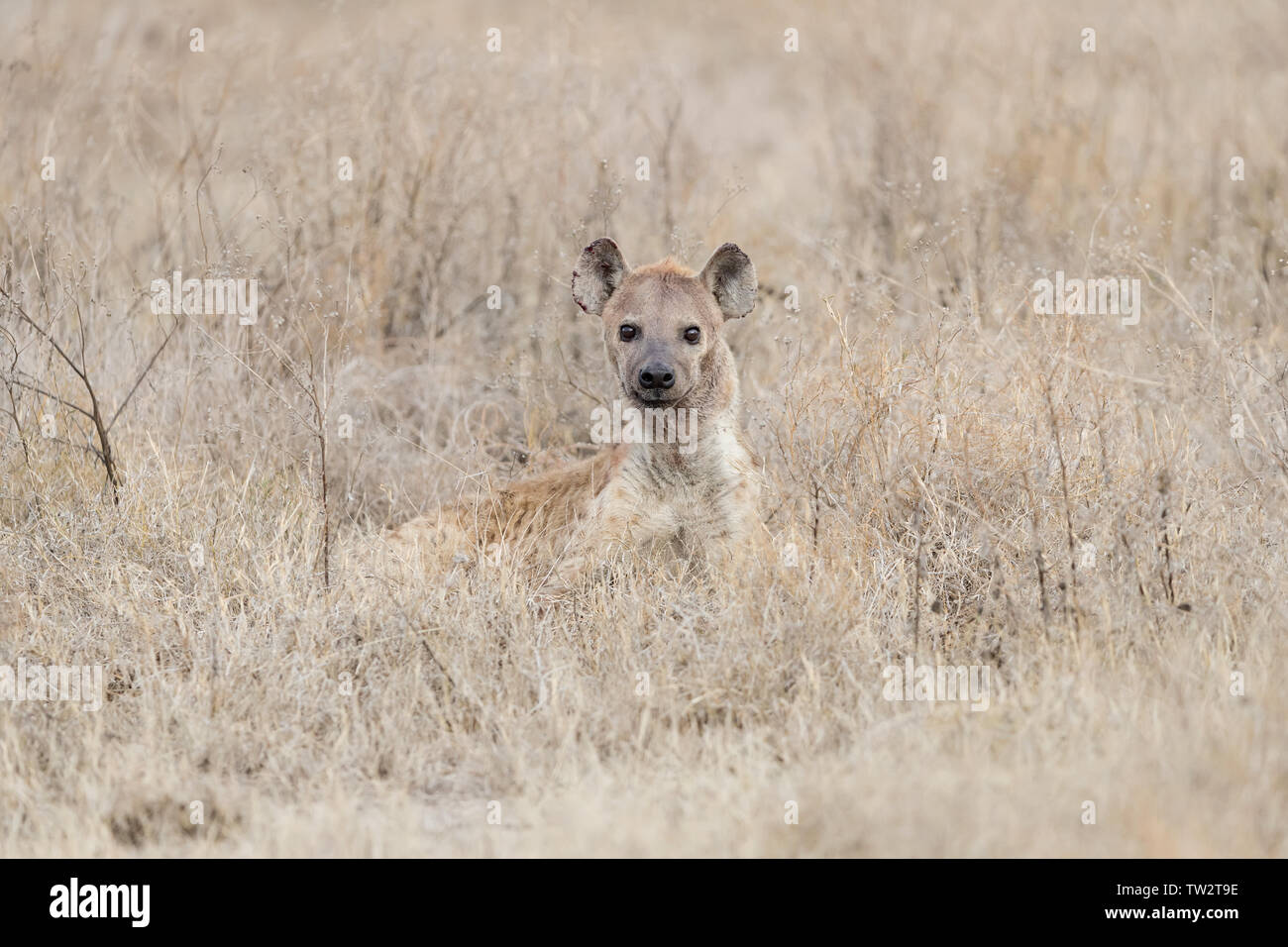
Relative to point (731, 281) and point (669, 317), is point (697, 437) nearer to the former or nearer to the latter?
point (669, 317)

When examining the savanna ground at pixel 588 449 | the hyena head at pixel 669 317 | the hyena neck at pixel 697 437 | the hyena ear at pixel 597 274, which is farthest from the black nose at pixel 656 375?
the hyena ear at pixel 597 274

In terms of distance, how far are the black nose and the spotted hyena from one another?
10cm

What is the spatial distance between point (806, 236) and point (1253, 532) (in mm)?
4471

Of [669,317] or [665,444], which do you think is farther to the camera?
[665,444]

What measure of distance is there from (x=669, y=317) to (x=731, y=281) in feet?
1.50

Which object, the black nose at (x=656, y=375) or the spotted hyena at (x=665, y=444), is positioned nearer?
the black nose at (x=656, y=375)

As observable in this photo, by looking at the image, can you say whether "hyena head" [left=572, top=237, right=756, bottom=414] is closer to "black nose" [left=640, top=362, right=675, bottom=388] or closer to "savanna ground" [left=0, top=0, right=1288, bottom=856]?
"black nose" [left=640, top=362, right=675, bottom=388]

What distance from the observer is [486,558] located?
6734mm

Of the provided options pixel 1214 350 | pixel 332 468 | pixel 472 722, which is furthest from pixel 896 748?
Answer: pixel 332 468

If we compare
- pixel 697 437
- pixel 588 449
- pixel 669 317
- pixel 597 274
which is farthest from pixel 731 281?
pixel 588 449

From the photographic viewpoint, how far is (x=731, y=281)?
6996mm

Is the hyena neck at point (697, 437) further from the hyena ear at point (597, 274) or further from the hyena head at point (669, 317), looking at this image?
the hyena ear at point (597, 274)

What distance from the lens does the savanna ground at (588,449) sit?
16.2 ft

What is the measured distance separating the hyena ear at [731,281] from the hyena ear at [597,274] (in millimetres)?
417
